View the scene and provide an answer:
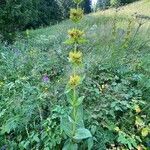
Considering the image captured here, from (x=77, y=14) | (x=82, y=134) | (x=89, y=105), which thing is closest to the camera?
(x=77, y=14)

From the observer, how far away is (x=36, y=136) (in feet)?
13.3

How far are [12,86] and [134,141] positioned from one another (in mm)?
1691

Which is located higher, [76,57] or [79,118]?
[76,57]

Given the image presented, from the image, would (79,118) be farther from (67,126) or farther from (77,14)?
(77,14)

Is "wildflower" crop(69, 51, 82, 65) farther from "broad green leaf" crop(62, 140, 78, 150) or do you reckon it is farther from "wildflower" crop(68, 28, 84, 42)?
"broad green leaf" crop(62, 140, 78, 150)

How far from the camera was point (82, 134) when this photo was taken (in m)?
3.76

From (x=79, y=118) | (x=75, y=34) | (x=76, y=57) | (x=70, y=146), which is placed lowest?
(x=70, y=146)

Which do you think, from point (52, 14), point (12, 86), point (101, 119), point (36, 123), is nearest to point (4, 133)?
point (36, 123)

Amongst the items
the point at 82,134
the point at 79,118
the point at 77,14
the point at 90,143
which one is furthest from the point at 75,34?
the point at 90,143

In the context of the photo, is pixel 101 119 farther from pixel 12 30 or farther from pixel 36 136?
pixel 12 30

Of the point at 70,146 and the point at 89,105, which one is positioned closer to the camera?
the point at 70,146

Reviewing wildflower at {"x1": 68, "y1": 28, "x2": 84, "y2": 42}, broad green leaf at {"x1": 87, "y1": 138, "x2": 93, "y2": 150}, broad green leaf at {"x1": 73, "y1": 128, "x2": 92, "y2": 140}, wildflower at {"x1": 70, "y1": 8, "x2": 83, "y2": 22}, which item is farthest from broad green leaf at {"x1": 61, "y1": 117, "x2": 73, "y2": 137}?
wildflower at {"x1": 70, "y1": 8, "x2": 83, "y2": 22}

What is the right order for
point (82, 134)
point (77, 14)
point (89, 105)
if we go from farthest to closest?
point (89, 105), point (82, 134), point (77, 14)

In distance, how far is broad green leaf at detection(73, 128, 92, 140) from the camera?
3.73 metres
